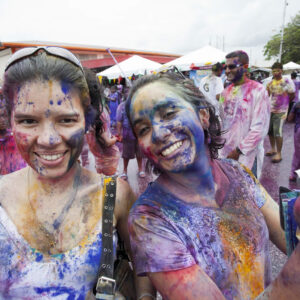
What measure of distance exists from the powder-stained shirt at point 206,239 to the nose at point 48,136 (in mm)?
426

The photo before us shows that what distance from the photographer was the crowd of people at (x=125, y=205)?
39.9 inches

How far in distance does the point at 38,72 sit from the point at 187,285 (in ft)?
3.25

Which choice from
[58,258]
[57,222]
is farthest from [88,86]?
[58,258]

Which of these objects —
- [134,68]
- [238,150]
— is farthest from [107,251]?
[134,68]

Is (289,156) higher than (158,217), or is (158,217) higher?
(158,217)

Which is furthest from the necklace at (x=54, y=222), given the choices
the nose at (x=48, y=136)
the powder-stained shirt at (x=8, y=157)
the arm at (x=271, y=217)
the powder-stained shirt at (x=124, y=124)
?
the powder-stained shirt at (x=124, y=124)

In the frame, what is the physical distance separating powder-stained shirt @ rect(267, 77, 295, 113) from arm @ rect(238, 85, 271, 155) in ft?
11.5

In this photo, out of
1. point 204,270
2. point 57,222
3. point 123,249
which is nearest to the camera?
point 204,270

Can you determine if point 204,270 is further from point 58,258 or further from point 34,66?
point 34,66

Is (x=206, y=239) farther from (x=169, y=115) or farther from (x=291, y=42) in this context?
(x=291, y=42)

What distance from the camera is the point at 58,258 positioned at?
106cm

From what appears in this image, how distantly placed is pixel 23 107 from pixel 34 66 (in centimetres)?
17

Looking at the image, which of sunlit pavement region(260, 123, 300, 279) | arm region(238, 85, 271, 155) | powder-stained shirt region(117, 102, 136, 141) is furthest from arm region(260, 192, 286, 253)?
powder-stained shirt region(117, 102, 136, 141)

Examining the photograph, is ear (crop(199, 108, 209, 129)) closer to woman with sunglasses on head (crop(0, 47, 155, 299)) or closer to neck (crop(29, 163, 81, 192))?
woman with sunglasses on head (crop(0, 47, 155, 299))
